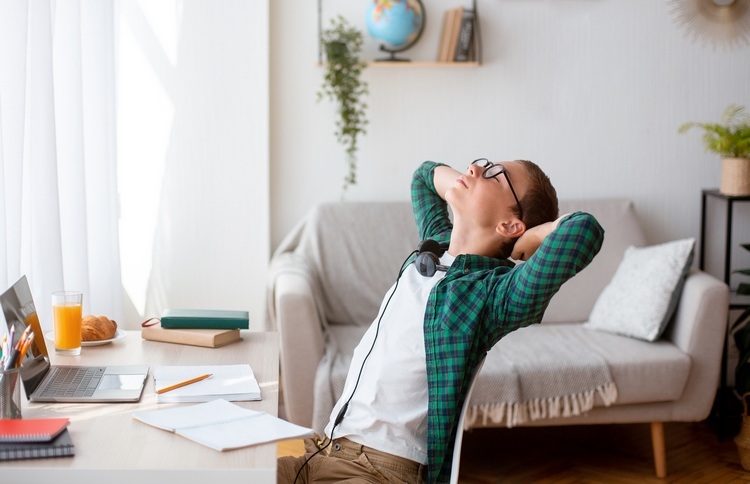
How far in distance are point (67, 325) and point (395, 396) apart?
2.32 ft

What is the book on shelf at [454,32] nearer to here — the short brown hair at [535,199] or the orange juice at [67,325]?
the short brown hair at [535,199]

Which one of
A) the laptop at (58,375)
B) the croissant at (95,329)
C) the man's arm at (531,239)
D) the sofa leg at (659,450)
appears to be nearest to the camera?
the laptop at (58,375)

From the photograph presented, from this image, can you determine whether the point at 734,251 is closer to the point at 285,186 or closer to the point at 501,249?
the point at 285,186

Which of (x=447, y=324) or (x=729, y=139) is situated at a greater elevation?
(x=729, y=139)

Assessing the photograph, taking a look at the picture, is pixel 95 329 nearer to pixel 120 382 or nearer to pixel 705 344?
pixel 120 382

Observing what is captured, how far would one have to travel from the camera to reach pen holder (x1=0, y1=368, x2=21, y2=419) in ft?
4.32

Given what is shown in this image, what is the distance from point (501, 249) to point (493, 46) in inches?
84.0

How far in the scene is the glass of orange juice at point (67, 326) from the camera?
1780 millimetres

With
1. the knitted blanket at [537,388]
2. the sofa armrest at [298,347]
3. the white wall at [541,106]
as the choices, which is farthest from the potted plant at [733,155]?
the sofa armrest at [298,347]

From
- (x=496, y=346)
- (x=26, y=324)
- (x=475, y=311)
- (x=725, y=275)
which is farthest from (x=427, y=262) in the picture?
(x=725, y=275)

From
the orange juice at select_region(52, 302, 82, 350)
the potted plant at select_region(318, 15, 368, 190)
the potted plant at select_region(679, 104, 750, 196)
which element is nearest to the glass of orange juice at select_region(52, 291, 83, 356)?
the orange juice at select_region(52, 302, 82, 350)

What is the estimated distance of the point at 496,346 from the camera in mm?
2959

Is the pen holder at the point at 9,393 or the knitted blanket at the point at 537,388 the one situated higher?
the pen holder at the point at 9,393

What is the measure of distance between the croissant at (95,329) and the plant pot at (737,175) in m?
2.50
